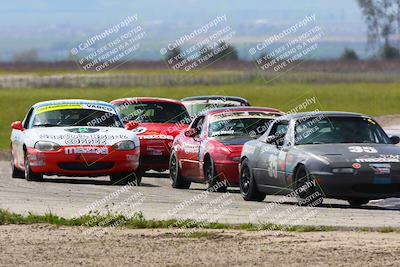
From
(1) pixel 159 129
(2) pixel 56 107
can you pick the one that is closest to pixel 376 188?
(2) pixel 56 107

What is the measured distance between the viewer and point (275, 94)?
85.9 meters

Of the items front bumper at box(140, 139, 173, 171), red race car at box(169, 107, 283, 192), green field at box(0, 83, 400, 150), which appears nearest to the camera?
red race car at box(169, 107, 283, 192)

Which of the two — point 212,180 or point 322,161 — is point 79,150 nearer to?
point 212,180

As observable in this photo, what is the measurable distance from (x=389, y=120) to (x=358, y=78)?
6323 centimetres

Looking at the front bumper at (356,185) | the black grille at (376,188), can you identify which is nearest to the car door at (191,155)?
the front bumper at (356,185)

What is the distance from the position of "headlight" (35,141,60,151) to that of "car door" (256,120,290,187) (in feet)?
14.2

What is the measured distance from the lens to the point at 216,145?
20734 millimetres

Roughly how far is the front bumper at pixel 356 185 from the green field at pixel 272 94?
43113 millimetres

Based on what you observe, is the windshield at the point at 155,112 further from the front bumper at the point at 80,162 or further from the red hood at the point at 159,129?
the front bumper at the point at 80,162

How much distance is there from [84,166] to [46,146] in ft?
2.32

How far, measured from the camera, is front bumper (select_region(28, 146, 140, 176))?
21.7 meters

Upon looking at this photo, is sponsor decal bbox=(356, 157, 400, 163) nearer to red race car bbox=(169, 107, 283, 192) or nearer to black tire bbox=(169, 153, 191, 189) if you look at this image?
red race car bbox=(169, 107, 283, 192)

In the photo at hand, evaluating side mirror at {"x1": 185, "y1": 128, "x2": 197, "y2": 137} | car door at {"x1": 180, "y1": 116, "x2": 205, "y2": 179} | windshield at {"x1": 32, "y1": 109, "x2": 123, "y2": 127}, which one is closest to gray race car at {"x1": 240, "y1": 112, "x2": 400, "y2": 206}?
car door at {"x1": 180, "y1": 116, "x2": 205, "y2": 179}

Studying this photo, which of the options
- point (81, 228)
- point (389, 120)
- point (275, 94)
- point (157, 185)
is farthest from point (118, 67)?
point (81, 228)
